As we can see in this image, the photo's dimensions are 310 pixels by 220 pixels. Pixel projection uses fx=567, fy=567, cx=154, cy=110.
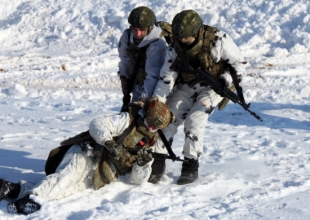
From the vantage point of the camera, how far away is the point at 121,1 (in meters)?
16.6

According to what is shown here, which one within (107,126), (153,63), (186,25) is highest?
(186,25)

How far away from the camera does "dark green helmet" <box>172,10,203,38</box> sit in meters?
4.87

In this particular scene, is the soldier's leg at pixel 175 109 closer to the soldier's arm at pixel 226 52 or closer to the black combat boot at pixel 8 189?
the soldier's arm at pixel 226 52

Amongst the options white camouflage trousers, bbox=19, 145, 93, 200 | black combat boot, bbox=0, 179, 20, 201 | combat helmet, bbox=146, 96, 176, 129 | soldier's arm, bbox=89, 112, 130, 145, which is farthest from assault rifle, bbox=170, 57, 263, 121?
black combat boot, bbox=0, 179, 20, 201

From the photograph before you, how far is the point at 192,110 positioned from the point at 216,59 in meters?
0.53

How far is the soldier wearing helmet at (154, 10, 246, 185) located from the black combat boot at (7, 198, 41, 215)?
149cm

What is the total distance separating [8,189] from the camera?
14.8 ft

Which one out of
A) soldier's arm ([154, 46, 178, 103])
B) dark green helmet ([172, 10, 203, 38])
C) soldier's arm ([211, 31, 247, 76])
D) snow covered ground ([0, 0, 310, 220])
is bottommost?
snow covered ground ([0, 0, 310, 220])

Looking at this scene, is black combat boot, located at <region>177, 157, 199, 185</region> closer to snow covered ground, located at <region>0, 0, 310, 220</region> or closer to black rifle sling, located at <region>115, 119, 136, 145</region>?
snow covered ground, located at <region>0, 0, 310, 220</region>

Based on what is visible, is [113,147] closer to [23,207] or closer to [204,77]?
[23,207]

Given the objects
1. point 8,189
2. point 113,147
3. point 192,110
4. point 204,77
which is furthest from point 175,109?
point 8,189

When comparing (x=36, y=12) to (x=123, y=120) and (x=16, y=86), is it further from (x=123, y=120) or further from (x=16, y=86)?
(x=123, y=120)

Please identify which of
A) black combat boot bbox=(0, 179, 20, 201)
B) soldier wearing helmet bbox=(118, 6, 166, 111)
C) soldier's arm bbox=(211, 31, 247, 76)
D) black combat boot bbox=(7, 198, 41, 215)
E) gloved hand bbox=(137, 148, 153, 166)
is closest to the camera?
black combat boot bbox=(7, 198, 41, 215)

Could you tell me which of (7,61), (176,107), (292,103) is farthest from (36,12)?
(176,107)
